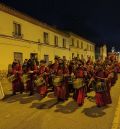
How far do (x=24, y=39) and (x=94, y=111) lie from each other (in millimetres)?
16603

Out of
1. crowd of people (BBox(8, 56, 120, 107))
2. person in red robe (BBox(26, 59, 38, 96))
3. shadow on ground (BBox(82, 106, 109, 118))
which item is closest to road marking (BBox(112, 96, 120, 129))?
shadow on ground (BBox(82, 106, 109, 118))

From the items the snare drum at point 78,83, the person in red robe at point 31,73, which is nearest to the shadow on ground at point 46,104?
the snare drum at point 78,83

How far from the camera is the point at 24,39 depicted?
996 inches

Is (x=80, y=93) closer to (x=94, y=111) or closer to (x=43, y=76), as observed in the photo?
(x=94, y=111)

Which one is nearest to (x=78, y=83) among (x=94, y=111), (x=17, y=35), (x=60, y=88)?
(x=60, y=88)

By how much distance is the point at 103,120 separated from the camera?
27.3 ft

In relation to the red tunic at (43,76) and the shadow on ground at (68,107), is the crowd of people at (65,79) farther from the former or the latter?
the shadow on ground at (68,107)

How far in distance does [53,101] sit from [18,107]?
175 cm

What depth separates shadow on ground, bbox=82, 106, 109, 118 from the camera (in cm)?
909

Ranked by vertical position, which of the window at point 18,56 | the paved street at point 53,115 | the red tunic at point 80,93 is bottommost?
the paved street at point 53,115

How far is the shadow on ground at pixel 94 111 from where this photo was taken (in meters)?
9.09

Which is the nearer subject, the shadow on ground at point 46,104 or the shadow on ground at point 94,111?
the shadow on ground at point 94,111

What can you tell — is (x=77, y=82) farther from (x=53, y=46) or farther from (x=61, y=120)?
(x=53, y=46)

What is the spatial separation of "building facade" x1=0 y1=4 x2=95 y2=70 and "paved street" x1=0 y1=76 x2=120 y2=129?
34.0 ft
